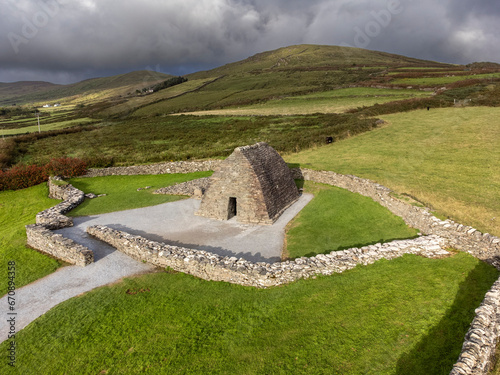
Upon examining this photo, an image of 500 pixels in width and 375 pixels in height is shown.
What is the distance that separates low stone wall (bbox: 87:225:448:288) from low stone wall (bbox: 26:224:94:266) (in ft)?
8.03

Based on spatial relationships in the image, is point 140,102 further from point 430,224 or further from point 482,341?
point 482,341

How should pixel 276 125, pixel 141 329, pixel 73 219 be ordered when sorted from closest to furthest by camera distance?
1. pixel 141 329
2. pixel 73 219
3. pixel 276 125

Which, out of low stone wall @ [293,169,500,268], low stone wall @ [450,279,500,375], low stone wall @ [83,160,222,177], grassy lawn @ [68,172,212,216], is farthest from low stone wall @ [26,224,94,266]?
low stone wall @ [83,160,222,177]

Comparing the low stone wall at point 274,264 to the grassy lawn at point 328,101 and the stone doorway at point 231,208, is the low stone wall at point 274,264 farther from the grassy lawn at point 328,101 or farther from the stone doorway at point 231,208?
the grassy lawn at point 328,101

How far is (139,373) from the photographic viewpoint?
7781 millimetres

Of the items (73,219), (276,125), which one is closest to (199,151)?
(276,125)

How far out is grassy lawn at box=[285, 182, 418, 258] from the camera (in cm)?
1447

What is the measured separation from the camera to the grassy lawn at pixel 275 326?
7.65 metres

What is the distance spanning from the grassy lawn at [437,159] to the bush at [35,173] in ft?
78.5

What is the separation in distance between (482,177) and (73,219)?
93.9 ft

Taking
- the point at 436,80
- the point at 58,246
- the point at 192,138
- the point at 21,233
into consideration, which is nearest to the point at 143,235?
the point at 58,246

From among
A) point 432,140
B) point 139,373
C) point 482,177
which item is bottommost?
point 139,373

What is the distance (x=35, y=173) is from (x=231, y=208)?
2317 centimetres

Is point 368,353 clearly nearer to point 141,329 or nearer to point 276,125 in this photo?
point 141,329
